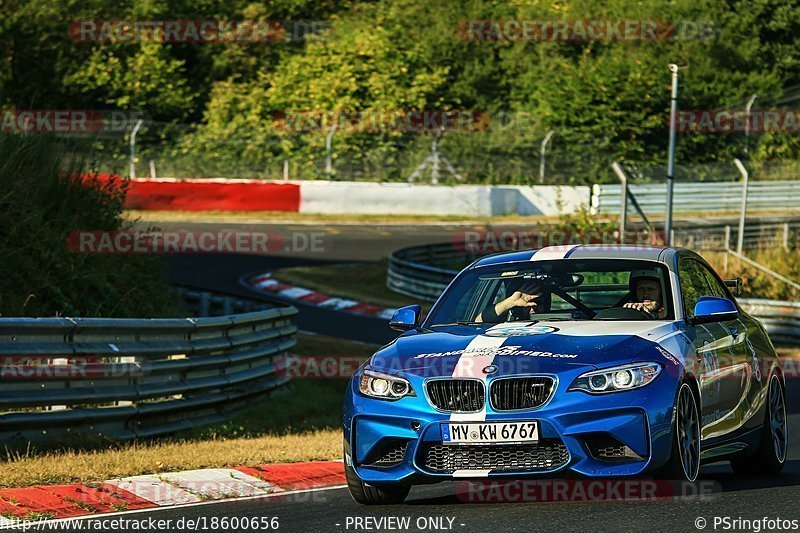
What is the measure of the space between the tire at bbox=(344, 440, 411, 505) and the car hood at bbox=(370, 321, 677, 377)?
643 mm

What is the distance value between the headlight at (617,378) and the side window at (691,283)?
4.01 feet

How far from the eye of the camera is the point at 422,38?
5534 centimetres

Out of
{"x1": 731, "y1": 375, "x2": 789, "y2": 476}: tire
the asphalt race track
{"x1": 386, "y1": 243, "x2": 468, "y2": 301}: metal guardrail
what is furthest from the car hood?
{"x1": 386, "y1": 243, "x2": 468, "y2": 301}: metal guardrail

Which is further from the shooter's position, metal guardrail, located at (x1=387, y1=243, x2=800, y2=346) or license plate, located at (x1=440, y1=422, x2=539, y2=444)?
metal guardrail, located at (x1=387, y1=243, x2=800, y2=346)

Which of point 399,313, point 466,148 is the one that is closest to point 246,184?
point 466,148

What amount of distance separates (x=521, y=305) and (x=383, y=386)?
1384 millimetres

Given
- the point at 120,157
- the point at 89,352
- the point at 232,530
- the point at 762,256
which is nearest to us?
the point at 232,530

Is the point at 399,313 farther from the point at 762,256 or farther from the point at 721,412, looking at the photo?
the point at 762,256

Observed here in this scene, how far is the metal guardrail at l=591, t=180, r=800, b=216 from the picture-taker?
3556 centimetres

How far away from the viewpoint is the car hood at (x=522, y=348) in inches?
303

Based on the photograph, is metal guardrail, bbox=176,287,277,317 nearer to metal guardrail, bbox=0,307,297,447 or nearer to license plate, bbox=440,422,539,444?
metal guardrail, bbox=0,307,297,447

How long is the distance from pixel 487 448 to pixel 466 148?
124 ft

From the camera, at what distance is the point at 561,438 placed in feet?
24.7

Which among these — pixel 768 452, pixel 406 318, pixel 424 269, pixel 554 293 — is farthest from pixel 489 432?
pixel 424 269
